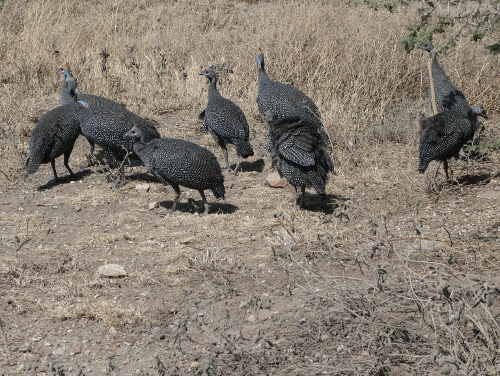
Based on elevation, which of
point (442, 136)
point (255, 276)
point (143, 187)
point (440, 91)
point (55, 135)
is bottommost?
point (143, 187)

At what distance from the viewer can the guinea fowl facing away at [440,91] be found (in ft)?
27.2

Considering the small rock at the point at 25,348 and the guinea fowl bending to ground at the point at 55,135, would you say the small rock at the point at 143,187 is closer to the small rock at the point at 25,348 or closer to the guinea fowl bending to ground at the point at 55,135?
the guinea fowl bending to ground at the point at 55,135

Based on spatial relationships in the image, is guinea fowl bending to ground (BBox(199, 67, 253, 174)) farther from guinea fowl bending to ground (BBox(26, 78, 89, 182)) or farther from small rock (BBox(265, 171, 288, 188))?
guinea fowl bending to ground (BBox(26, 78, 89, 182))

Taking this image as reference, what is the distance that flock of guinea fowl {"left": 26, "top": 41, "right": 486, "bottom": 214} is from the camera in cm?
709

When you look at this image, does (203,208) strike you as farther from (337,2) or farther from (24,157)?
(337,2)

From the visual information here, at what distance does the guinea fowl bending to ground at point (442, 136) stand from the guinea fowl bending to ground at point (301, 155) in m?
0.98

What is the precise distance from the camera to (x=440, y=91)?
846 cm

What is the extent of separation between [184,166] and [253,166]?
6.23 ft

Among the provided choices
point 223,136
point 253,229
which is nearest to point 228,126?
point 223,136

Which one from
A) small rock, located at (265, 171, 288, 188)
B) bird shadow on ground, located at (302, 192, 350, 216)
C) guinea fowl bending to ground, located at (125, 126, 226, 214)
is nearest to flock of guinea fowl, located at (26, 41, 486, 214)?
guinea fowl bending to ground, located at (125, 126, 226, 214)

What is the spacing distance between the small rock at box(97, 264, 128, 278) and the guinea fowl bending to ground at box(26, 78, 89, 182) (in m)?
2.40

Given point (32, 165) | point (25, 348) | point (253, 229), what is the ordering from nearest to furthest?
point (25, 348) < point (253, 229) < point (32, 165)

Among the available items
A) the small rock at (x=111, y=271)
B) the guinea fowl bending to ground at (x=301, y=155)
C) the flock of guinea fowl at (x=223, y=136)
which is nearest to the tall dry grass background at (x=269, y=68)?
the flock of guinea fowl at (x=223, y=136)

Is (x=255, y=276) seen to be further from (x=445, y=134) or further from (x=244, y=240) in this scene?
(x=445, y=134)
